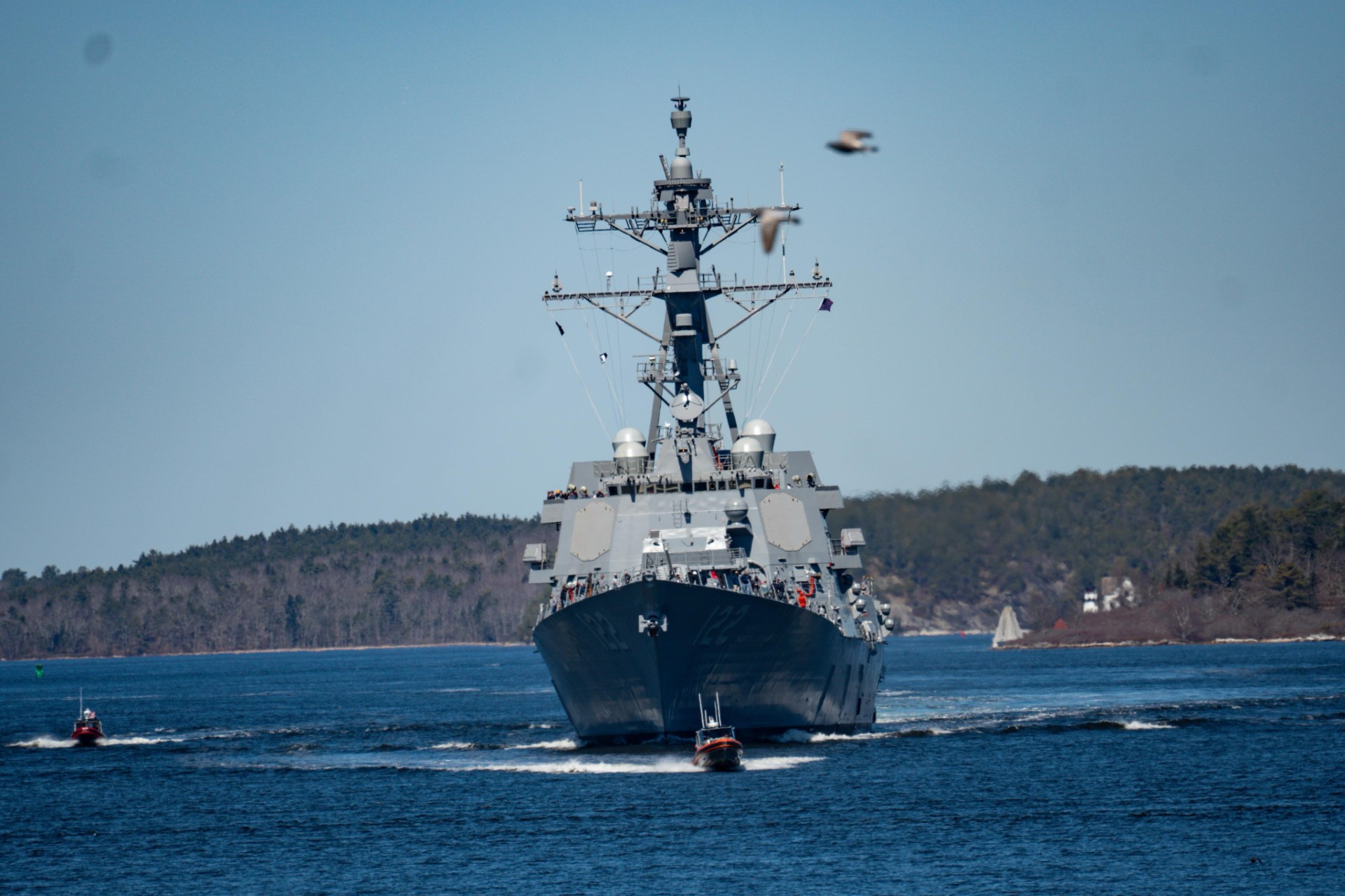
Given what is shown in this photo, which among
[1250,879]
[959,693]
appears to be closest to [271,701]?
[959,693]

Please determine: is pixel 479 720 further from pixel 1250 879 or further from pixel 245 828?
pixel 1250 879

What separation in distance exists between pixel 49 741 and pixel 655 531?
3110cm

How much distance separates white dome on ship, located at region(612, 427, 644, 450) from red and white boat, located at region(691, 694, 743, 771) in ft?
32.2

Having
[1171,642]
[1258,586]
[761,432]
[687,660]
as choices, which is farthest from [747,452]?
[1171,642]

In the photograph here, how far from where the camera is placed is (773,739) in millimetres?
45375

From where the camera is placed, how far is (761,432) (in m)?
49.7

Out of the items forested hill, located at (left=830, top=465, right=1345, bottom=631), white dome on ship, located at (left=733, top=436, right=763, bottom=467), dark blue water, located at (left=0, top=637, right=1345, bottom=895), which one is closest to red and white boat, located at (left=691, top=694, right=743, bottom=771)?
dark blue water, located at (left=0, top=637, right=1345, bottom=895)

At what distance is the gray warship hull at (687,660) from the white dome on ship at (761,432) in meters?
6.77

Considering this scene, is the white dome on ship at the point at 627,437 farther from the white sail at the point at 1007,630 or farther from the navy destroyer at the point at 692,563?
the white sail at the point at 1007,630

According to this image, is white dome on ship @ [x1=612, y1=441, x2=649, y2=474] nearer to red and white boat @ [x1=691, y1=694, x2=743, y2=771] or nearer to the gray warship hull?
the gray warship hull

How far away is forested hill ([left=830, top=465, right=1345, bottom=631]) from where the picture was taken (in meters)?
148

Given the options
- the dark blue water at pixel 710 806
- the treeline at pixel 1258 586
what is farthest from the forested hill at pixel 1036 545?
the dark blue water at pixel 710 806

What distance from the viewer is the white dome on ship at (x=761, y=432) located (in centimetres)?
4950

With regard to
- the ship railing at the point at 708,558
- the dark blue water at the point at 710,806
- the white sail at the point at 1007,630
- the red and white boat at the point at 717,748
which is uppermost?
the ship railing at the point at 708,558
